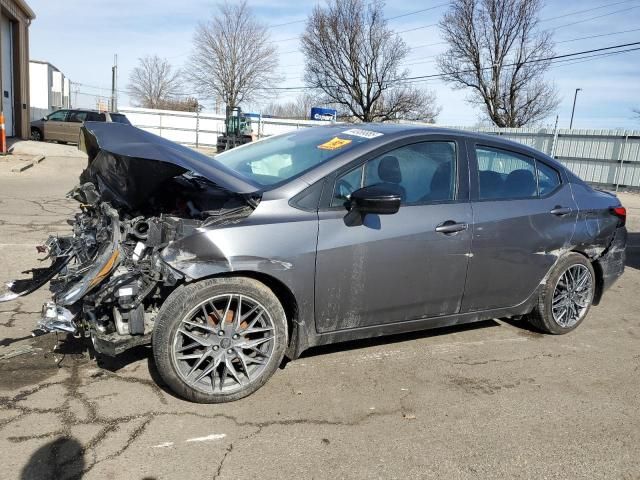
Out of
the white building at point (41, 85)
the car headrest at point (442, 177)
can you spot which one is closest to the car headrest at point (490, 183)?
the car headrest at point (442, 177)

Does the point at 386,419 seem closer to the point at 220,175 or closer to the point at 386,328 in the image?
the point at 386,328

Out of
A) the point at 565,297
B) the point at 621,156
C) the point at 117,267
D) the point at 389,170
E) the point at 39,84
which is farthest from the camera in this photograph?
the point at 39,84

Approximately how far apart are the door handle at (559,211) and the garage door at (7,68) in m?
21.6

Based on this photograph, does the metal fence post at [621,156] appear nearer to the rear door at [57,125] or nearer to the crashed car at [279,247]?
the crashed car at [279,247]

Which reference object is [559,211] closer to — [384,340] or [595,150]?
[384,340]

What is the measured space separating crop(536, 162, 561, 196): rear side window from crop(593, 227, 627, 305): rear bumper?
869mm

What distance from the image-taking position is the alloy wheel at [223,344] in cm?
309

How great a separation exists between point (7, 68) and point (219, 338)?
22.2 metres

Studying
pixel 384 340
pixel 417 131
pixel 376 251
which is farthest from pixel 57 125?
pixel 376 251

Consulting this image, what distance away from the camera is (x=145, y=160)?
3148 millimetres

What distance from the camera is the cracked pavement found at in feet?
8.74

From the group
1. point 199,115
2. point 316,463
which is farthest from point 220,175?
point 199,115

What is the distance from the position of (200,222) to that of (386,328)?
149cm

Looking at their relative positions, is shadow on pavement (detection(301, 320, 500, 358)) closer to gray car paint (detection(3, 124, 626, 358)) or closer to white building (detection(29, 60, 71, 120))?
gray car paint (detection(3, 124, 626, 358))
